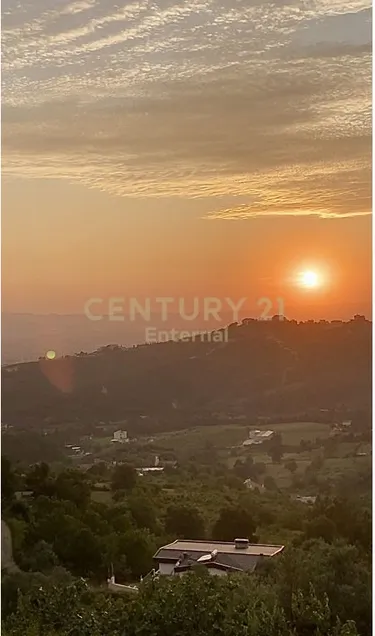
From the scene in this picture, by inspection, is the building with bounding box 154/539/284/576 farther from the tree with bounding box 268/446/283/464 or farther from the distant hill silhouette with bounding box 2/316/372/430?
the distant hill silhouette with bounding box 2/316/372/430

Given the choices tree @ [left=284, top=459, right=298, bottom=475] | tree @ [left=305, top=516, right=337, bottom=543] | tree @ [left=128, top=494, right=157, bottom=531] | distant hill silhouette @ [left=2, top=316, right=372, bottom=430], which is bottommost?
tree @ [left=305, top=516, right=337, bottom=543]

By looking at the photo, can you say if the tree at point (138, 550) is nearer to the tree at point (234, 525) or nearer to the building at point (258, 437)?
the tree at point (234, 525)

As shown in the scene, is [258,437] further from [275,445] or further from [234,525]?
[234,525]

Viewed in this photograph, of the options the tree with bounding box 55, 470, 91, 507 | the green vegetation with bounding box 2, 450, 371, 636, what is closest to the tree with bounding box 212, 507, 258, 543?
the green vegetation with bounding box 2, 450, 371, 636

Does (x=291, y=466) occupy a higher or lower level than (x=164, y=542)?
higher

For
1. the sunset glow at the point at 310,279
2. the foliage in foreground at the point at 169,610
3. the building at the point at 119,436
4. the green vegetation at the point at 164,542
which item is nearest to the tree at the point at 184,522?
the green vegetation at the point at 164,542

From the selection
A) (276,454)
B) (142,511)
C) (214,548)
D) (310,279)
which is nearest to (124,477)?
(142,511)
